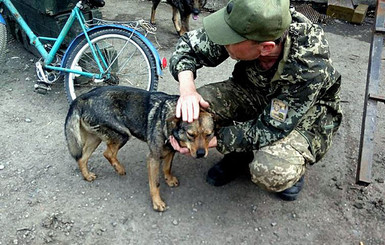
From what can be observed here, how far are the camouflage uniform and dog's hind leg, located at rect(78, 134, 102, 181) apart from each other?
903mm

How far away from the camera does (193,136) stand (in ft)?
7.98

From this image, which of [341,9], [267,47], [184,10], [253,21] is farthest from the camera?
[341,9]

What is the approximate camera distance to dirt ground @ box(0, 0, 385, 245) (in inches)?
106

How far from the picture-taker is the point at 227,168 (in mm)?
3076

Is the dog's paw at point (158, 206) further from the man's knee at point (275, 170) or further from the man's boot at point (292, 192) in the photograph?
the man's boot at point (292, 192)

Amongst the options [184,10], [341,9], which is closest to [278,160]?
[184,10]

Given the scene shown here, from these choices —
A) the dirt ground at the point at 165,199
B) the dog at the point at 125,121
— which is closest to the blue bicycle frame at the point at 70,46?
the dirt ground at the point at 165,199

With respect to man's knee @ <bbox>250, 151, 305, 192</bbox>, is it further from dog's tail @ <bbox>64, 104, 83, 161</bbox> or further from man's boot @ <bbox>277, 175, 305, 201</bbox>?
dog's tail @ <bbox>64, 104, 83, 161</bbox>

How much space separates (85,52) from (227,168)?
207cm

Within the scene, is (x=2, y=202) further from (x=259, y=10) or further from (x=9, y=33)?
(x=9, y=33)

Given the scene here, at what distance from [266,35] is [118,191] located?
68.7 inches

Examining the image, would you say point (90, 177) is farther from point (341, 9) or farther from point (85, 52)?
point (341, 9)

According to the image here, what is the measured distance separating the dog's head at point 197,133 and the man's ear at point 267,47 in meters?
0.55

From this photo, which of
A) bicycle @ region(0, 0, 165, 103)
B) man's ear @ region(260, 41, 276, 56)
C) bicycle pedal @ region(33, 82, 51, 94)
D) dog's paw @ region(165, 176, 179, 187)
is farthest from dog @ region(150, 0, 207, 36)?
man's ear @ region(260, 41, 276, 56)
